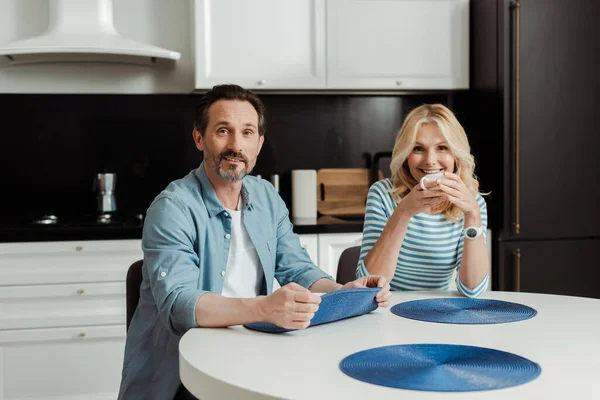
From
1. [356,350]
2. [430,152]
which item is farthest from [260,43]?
[356,350]

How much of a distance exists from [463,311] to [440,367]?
0.48 metres

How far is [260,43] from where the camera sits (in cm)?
350

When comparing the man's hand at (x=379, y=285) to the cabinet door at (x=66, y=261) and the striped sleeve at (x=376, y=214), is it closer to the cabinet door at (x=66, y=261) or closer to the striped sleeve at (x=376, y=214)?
the striped sleeve at (x=376, y=214)

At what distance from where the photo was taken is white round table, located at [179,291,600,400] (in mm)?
1054

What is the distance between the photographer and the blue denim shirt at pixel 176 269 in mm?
1572

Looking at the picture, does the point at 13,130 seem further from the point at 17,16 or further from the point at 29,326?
the point at 29,326

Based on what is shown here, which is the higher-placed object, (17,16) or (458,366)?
(17,16)

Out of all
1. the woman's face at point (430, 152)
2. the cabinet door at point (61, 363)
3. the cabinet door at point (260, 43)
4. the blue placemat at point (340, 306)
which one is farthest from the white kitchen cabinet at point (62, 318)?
the blue placemat at point (340, 306)

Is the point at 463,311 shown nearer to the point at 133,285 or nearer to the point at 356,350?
the point at 356,350

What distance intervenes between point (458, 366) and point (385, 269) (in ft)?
2.73

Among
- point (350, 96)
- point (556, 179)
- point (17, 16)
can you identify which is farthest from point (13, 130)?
point (556, 179)

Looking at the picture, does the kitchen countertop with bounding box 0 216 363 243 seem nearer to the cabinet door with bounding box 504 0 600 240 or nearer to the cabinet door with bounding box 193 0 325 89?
the cabinet door with bounding box 193 0 325 89

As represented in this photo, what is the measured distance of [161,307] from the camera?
5.14 ft

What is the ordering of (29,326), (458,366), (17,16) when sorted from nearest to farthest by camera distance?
(458,366) → (29,326) → (17,16)
